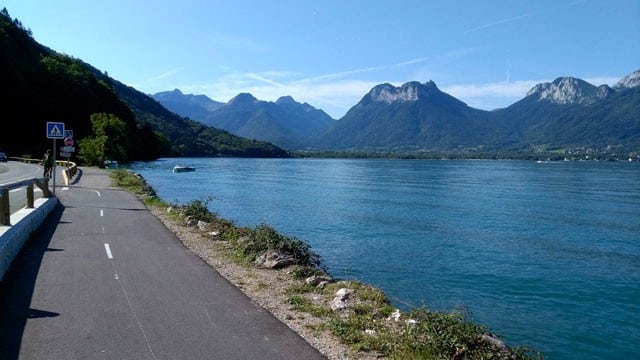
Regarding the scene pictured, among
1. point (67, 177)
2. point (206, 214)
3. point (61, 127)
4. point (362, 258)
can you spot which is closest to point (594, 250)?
point (362, 258)

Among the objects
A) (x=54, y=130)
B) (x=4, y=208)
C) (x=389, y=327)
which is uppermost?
(x=54, y=130)

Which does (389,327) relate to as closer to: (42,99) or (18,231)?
(18,231)

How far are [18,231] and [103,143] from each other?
70.4 m

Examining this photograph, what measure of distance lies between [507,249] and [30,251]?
2186 cm

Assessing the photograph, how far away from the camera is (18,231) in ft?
47.1

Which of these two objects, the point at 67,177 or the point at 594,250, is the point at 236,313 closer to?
the point at 594,250

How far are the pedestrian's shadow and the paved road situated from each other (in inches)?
0.6

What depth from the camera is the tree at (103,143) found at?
80000 millimetres

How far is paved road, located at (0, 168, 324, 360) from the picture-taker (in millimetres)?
8039

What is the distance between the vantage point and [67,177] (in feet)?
139

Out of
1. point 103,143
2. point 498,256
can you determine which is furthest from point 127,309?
point 103,143

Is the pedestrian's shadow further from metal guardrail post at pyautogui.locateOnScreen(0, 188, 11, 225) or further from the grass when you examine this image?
the grass

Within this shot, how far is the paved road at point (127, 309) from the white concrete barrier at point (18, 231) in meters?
0.30

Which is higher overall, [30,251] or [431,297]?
[30,251]
